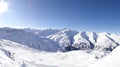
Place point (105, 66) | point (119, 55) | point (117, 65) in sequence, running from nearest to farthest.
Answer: point (117, 65)
point (105, 66)
point (119, 55)

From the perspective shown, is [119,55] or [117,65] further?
[119,55]

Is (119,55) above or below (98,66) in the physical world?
above

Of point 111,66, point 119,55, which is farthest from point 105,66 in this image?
point 119,55

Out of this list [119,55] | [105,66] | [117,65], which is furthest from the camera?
[119,55]

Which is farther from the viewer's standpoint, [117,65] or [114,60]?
[114,60]

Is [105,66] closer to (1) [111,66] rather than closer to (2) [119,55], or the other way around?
(1) [111,66]

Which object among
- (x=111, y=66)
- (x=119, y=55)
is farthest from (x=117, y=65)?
(x=119, y=55)

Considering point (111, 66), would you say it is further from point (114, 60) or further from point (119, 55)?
point (119, 55)

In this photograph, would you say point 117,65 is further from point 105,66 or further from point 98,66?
point 98,66
